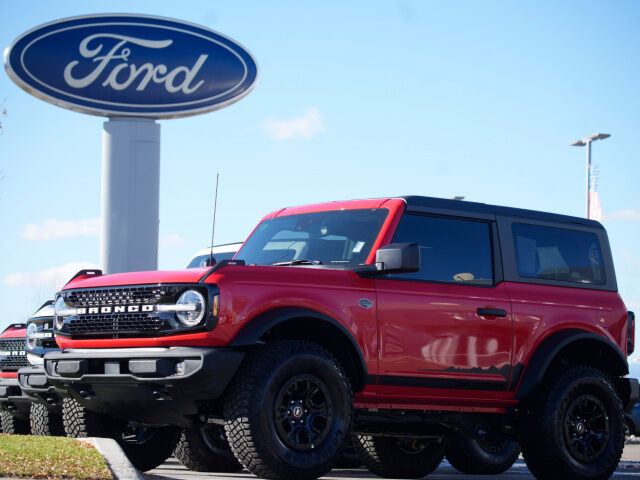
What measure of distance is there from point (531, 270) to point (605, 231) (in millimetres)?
1401

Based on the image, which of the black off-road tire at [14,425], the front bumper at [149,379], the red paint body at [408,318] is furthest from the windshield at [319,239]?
the black off-road tire at [14,425]

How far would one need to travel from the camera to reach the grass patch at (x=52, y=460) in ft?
21.1

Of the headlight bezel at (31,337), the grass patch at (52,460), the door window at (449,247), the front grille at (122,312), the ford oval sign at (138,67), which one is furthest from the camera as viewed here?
the ford oval sign at (138,67)

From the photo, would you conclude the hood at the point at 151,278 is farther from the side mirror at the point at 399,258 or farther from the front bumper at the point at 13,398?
the front bumper at the point at 13,398

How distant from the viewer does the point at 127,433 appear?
8.75 metres

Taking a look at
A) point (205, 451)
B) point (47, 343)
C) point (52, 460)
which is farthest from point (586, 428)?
point (47, 343)

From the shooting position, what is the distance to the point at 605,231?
10.1 metres

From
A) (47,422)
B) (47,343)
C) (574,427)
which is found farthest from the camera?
Answer: (47,422)

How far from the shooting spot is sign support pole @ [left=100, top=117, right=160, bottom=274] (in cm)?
2941

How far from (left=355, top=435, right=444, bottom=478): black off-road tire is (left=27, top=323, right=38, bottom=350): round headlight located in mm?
3379

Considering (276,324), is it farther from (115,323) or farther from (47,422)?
(47,422)

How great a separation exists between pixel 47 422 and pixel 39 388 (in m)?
1.24

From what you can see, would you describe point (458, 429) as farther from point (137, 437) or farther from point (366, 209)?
point (137, 437)

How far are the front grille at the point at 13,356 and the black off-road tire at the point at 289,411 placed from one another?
5260 millimetres
